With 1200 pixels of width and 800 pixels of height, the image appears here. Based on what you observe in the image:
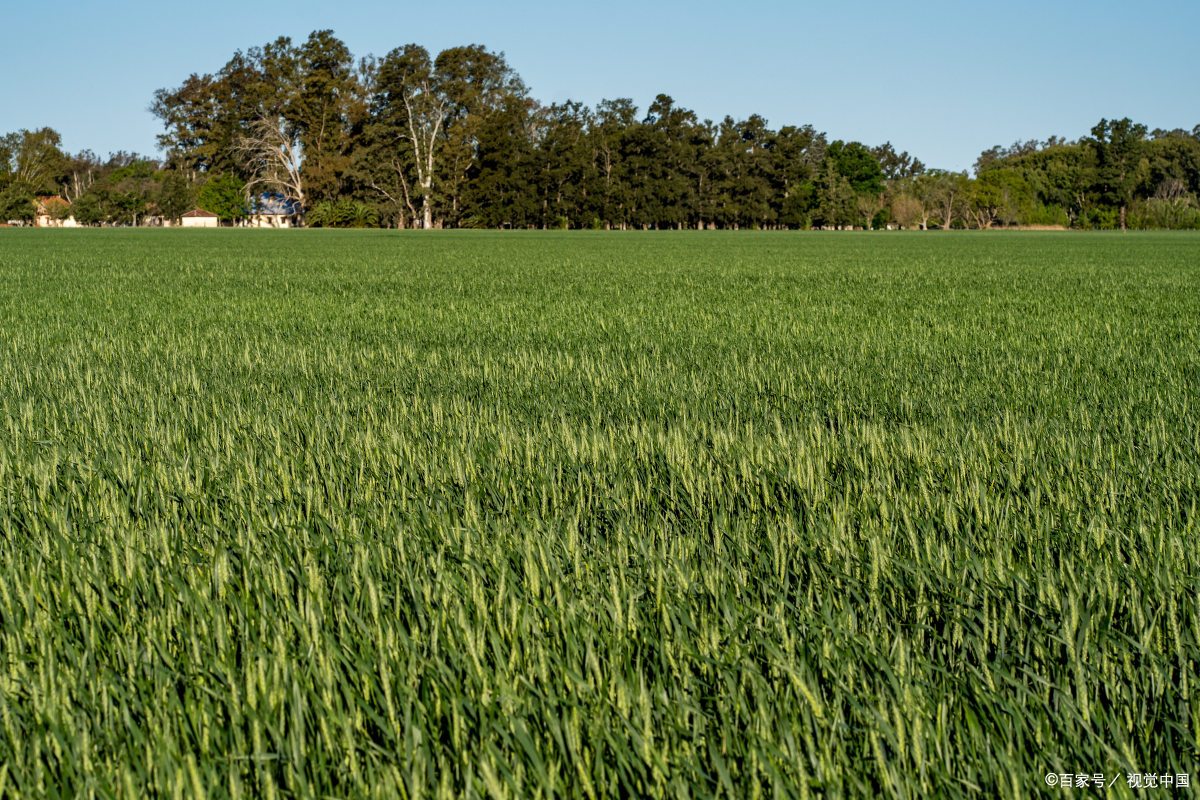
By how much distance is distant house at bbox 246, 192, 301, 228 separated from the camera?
99262 millimetres

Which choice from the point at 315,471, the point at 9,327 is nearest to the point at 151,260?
the point at 9,327

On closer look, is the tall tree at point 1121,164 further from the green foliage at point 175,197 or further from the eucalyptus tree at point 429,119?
the green foliage at point 175,197

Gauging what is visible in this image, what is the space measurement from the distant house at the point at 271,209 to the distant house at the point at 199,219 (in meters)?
2.99

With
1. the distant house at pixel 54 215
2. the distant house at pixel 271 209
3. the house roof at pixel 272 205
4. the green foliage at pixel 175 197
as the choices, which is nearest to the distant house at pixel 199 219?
the green foliage at pixel 175 197

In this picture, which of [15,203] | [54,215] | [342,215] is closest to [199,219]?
[15,203]

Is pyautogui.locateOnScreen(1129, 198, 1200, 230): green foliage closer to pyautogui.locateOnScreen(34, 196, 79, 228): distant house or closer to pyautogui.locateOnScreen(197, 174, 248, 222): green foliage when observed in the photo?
pyautogui.locateOnScreen(197, 174, 248, 222): green foliage

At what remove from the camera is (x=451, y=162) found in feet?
297

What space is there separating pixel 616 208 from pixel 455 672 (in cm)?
9293

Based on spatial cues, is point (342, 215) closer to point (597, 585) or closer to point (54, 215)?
point (54, 215)

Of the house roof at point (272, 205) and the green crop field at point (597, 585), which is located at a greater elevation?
the house roof at point (272, 205)

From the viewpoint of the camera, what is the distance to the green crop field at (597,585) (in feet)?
5.76

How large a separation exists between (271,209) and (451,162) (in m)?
21.7

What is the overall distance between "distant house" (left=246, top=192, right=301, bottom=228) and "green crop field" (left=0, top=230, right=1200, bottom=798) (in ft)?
323

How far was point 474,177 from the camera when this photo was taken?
304 ft
